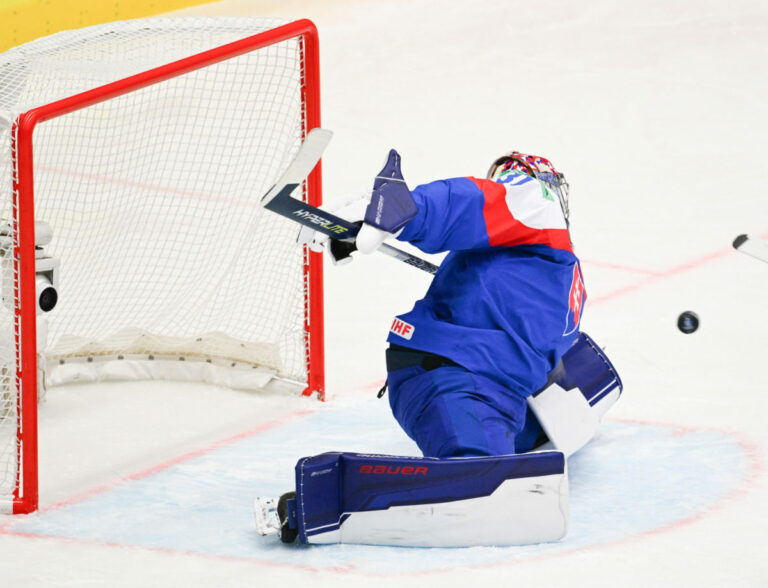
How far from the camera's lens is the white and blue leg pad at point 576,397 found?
249 centimetres

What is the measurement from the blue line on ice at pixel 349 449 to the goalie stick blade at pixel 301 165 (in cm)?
65

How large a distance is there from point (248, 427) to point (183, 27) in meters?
1.04

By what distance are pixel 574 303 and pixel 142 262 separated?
6.43 feet

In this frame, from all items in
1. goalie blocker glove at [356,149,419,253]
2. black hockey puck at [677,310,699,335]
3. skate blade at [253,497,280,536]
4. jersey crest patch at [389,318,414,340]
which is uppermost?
goalie blocker glove at [356,149,419,253]

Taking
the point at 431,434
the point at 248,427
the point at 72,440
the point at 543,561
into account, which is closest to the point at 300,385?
the point at 248,427

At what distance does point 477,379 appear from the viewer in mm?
2285

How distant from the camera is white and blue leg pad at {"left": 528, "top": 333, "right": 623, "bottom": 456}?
249cm

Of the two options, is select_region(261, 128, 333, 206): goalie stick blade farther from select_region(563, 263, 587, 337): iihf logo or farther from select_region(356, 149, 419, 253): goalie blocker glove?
select_region(563, 263, 587, 337): iihf logo

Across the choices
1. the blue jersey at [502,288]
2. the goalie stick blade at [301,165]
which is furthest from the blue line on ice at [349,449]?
the goalie stick blade at [301,165]

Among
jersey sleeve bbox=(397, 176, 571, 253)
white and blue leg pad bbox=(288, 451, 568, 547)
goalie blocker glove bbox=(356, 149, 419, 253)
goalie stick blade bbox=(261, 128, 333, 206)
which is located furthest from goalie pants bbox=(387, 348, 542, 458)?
goalie stick blade bbox=(261, 128, 333, 206)

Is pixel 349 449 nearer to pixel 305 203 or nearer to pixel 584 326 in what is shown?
pixel 305 203

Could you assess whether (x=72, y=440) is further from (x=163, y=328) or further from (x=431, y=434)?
(x=431, y=434)

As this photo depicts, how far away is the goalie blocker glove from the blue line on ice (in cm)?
56

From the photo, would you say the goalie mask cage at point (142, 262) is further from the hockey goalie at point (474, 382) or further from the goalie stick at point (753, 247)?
the goalie stick at point (753, 247)
